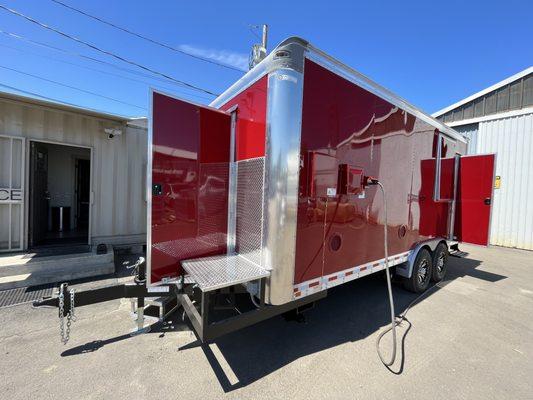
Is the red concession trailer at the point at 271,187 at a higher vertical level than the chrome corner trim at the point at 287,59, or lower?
lower

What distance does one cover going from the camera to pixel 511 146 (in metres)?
10.4

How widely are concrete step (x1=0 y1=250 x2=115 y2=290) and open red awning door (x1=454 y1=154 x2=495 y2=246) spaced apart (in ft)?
22.5

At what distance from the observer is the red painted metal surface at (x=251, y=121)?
2771 millimetres

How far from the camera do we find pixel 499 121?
1077 centimetres

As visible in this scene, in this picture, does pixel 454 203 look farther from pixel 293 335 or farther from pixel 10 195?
pixel 10 195

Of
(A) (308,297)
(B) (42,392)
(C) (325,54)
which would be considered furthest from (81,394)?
(C) (325,54)

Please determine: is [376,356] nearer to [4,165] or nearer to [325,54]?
[325,54]

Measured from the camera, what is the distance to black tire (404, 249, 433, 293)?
4836mm

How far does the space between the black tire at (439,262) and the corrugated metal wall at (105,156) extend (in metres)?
6.36

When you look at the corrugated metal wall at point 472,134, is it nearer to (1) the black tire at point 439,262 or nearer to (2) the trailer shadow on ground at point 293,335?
(1) the black tire at point 439,262

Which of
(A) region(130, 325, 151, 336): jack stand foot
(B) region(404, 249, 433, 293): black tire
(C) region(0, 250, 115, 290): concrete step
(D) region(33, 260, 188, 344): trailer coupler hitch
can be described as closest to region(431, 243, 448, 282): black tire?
(B) region(404, 249, 433, 293): black tire

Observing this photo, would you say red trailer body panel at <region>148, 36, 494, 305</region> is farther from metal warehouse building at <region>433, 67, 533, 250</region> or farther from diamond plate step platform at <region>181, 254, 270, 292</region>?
metal warehouse building at <region>433, 67, 533, 250</region>

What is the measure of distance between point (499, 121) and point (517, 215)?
3565 mm

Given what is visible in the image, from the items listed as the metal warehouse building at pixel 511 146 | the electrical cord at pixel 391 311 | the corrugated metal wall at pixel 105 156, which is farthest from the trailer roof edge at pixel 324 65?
the metal warehouse building at pixel 511 146
